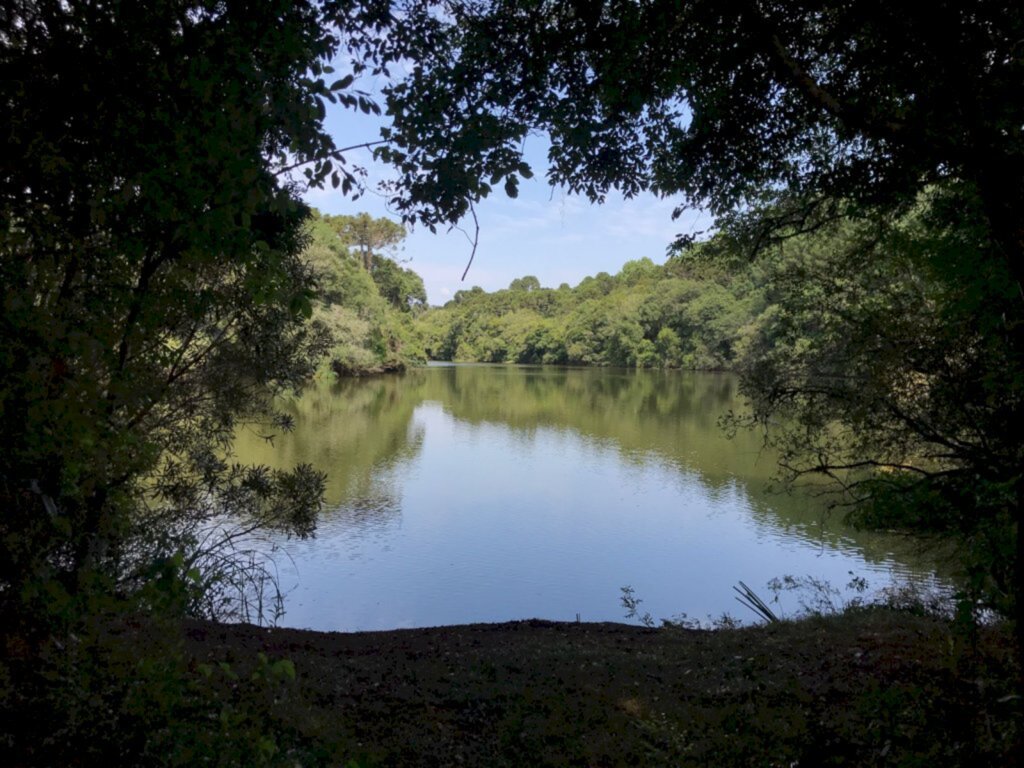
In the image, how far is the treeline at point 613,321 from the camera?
5953 cm

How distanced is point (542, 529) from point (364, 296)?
3600cm

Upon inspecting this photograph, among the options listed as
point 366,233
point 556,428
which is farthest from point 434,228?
point 366,233

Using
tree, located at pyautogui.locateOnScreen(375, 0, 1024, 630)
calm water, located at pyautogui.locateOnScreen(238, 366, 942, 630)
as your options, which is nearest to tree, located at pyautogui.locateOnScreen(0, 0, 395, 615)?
tree, located at pyautogui.locateOnScreen(375, 0, 1024, 630)

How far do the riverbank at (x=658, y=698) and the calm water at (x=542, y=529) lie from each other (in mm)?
3537

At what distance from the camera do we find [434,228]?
3.52 m

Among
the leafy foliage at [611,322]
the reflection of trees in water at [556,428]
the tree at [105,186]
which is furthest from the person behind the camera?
the leafy foliage at [611,322]

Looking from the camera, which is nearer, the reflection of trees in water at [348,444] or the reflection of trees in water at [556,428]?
the reflection of trees in water at [556,428]

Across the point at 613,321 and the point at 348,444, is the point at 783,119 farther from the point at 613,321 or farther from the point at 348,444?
the point at 613,321

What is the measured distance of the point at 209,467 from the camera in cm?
717

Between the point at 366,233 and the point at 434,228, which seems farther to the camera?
the point at 366,233

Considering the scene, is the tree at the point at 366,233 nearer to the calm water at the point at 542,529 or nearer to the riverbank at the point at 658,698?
the calm water at the point at 542,529

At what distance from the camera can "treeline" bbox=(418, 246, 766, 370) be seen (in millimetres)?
59531

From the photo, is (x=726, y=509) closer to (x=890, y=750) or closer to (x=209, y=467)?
(x=209, y=467)

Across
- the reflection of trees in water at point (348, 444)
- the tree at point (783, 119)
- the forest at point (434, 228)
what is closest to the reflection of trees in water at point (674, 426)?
the forest at point (434, 228)
